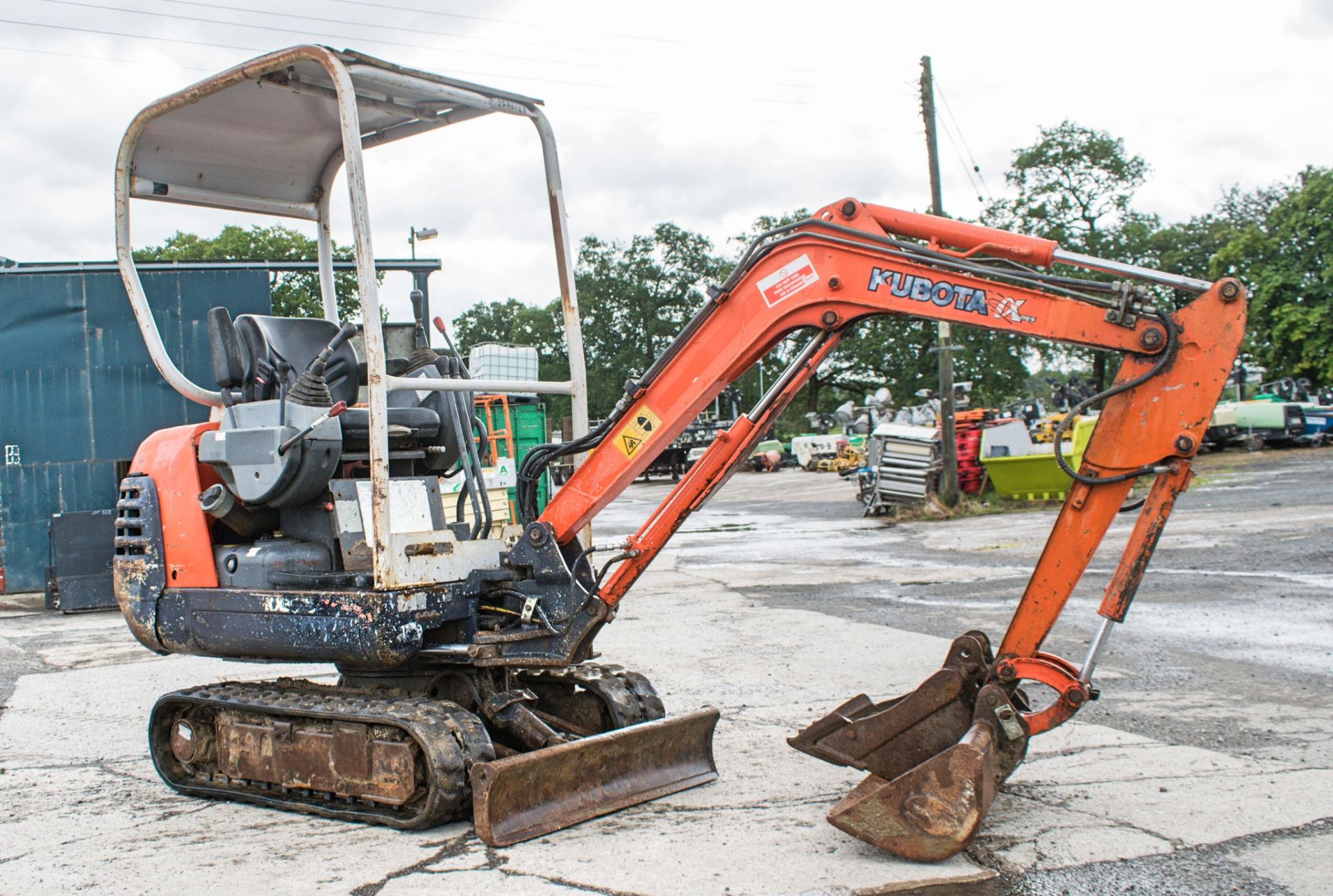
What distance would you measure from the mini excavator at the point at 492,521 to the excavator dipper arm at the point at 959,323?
11 mm

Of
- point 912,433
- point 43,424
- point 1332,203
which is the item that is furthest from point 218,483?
point 1332,203

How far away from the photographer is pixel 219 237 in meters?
41.4

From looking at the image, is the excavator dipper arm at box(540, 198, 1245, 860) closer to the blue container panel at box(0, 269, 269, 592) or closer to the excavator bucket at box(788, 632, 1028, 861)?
the excavator bucket at box(788, 632, 1028, 861)

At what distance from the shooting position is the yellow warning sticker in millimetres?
5059

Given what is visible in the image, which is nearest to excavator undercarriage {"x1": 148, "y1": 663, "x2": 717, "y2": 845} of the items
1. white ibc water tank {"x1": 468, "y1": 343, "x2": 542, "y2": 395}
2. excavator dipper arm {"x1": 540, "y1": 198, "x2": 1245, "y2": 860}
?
excavator dipper arm {"x1": 540, "y1": 198, "x2": 1245, "y2": 860}

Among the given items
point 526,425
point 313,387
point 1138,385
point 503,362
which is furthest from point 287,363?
point 526,425

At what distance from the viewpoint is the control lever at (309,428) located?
5.08 m

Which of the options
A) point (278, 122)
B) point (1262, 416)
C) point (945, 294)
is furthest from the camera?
point (1262, 416)

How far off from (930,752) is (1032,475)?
52.8 feet

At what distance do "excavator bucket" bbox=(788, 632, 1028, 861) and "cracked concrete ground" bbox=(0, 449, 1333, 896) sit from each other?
0.13 m

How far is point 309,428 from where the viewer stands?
17.0 ft

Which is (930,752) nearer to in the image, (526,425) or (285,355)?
(285,355)

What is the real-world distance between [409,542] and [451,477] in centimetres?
117

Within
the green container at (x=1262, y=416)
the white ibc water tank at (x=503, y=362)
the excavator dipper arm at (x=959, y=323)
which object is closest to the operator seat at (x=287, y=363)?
the excavator dipper arm at (x=959, y=323)
